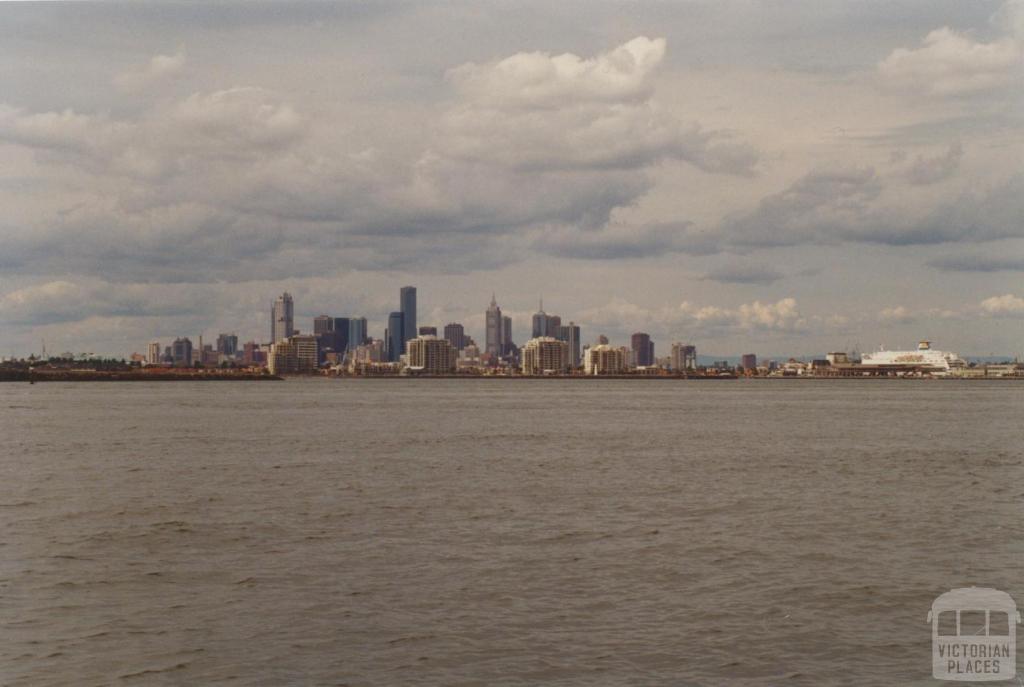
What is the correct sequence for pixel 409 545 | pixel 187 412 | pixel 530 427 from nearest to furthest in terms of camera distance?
pixel 409 545 → pixel 530 427 → pixel 187 412

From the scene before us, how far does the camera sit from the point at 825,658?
21.0m

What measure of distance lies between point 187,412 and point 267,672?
121m

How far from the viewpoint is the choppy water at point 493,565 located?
20.9m

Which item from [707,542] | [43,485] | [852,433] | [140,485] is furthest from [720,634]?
[852,433]

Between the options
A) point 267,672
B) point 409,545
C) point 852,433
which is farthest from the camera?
point 852,433

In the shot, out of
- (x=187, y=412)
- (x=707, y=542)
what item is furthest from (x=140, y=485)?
(x=187, y=412)

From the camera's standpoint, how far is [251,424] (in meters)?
106

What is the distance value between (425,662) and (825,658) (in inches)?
315

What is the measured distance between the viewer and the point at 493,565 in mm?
29609

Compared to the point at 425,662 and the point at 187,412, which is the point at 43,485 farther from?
the point at 187,412

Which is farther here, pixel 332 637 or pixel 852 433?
pixel 852 433

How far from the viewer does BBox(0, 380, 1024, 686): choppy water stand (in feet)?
68.6

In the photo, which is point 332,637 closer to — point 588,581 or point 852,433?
point 588,581

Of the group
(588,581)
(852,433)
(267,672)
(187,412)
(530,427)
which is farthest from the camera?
(187,412)
